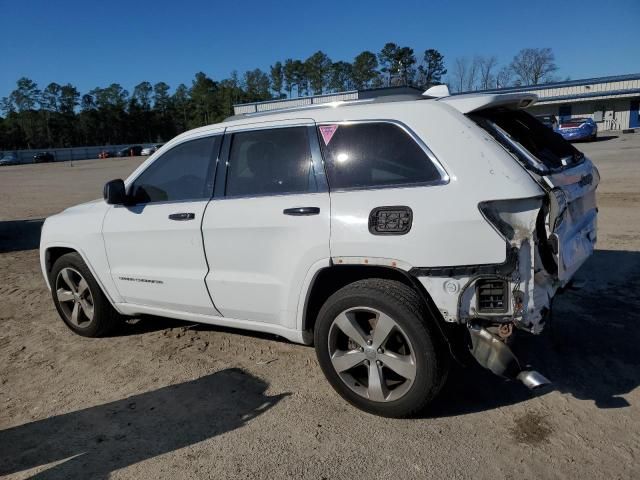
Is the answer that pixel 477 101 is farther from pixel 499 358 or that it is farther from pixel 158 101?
pixel 158 101

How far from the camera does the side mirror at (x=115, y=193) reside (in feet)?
13.8

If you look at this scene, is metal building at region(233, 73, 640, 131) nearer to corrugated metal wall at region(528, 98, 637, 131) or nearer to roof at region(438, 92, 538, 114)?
corrugated metal wall at region(528, 98, 637, 131)

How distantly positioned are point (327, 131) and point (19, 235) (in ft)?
32.0

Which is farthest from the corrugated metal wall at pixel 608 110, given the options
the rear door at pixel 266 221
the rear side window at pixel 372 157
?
the rear side window at pixel 372 157

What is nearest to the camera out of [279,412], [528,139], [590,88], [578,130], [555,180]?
[555,180]

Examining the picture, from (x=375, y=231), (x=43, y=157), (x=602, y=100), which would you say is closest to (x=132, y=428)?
(x=375, y=231)

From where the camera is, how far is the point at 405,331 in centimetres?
307

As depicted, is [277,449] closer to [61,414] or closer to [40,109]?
[61,414]

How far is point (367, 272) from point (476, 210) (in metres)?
0.84

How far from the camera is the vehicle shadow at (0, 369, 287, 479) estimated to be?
121 inches

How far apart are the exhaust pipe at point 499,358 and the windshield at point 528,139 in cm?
97

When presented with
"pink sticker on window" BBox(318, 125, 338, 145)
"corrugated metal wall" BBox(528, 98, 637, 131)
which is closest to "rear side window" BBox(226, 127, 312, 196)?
"pink sticker on window" BBox(318, 125, 338, 145)

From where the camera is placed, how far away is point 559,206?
291cm

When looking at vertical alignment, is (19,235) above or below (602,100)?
below
